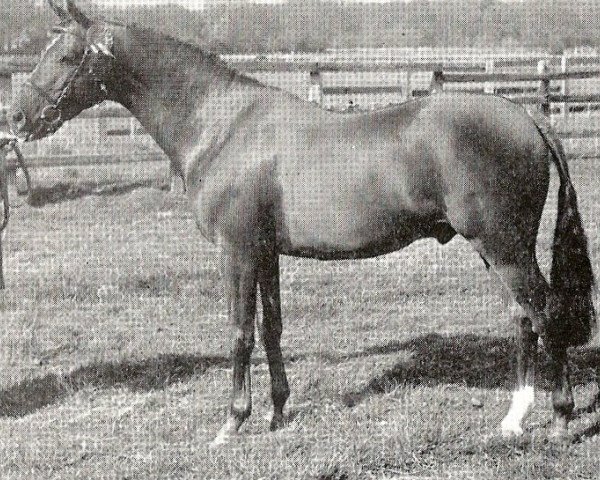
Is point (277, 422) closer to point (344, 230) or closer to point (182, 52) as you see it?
point (344, 230)

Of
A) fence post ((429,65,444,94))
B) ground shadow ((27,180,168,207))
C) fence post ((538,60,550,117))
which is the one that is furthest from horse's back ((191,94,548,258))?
fence post ((538,60,550,117))

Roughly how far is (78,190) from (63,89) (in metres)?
9.07

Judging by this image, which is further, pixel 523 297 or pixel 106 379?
pixel 106 379

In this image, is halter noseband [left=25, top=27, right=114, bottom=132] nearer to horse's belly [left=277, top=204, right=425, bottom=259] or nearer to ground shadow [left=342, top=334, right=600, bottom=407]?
horse's belly [left=277, top=204, right=425, bottom=259]

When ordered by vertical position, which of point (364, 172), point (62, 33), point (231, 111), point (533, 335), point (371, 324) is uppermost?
point (62, 33)

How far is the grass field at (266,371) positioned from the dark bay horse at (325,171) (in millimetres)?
409

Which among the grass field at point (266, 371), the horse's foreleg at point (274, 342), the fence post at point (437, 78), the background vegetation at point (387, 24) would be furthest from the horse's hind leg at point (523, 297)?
the background vegetation at point (387, 24)

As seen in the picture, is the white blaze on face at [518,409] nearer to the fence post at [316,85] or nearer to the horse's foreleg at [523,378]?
the horse's foreleg at [523,378]

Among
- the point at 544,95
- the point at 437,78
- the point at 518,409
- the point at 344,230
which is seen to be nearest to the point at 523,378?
the point at 518,409

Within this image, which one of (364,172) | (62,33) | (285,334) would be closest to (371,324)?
(285,334)

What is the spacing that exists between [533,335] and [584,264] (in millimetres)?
504

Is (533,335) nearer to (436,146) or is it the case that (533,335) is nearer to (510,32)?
(436,146)

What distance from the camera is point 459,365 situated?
230 inches

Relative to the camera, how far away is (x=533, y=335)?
4.72 m
